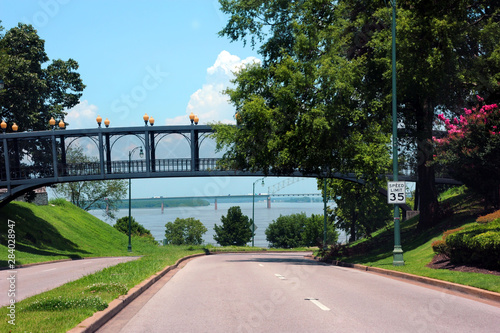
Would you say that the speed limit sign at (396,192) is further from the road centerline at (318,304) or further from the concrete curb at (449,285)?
the road centerline at (318,304)

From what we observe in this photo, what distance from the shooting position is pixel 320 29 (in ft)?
93.7

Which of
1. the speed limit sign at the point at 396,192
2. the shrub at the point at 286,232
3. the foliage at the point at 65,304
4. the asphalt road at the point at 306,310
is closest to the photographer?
the asphalt road at the point at 306,310

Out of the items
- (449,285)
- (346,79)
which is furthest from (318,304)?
(346,79)

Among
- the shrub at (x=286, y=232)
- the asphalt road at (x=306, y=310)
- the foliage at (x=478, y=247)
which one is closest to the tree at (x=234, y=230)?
the shrub at (x=286, y=232)

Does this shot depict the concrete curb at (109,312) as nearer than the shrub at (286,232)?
Yes

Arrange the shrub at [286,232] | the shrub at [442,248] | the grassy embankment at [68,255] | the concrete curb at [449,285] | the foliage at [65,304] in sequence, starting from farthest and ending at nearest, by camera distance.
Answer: the shrub at [286,232]
the shrub at [442,248]
the concrete curb at [449,285]
the foliage at [65,304]
the grassy embankment at [68,255]

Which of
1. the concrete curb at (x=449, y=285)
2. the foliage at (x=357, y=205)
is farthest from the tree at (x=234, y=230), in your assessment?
the concrete curb at (x=449, y=285)

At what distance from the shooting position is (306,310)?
33.0ft

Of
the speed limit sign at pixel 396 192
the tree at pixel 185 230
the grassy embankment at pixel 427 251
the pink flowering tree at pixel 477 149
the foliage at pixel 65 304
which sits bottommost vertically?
the tree at pixel 185 230

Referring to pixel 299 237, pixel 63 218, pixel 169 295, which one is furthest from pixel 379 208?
pixel 299 237

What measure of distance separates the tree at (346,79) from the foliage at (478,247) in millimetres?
9231

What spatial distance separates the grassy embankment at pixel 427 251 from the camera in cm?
1394

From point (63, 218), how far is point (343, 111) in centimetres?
4185

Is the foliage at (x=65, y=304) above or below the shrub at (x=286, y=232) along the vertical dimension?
above
